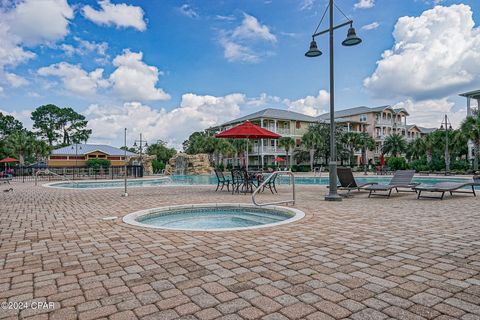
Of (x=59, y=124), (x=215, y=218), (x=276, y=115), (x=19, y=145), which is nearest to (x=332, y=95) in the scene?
(x=215, y=218)

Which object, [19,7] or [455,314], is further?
[19,7]

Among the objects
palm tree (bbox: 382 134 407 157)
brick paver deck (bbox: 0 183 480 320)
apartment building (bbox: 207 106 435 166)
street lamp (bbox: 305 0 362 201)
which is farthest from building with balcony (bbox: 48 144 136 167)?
brick paver deck (bbox: 0 183 480 320)

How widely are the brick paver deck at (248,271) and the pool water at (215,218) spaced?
1.52 meters

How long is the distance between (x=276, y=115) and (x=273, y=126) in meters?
1.59

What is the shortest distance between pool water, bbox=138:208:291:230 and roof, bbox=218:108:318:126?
117 ft

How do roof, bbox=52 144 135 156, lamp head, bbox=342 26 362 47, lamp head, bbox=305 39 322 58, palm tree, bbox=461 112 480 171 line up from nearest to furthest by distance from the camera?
lamp head, bbox=342 26 362 47, lamp head, bbox=305 39 322 58, palm tree, bbox=461 112 480 171, roof, bbox=52 144 135 156

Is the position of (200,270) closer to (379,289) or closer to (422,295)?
(379,289)

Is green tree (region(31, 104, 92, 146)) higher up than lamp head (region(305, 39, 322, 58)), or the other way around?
green tree (region(31, 104, 92, 146))

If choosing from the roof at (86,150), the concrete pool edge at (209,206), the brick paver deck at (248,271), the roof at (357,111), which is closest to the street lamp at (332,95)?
the concrete pool edge at (209,206)

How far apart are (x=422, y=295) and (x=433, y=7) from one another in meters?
16.1

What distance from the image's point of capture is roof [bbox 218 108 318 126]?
142ft

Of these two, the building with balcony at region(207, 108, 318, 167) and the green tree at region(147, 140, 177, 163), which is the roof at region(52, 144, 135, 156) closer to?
the green tree at region(147, 140, 177, 163)

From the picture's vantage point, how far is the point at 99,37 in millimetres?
16859

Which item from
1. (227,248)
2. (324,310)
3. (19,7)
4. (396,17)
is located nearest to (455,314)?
(324,310)
